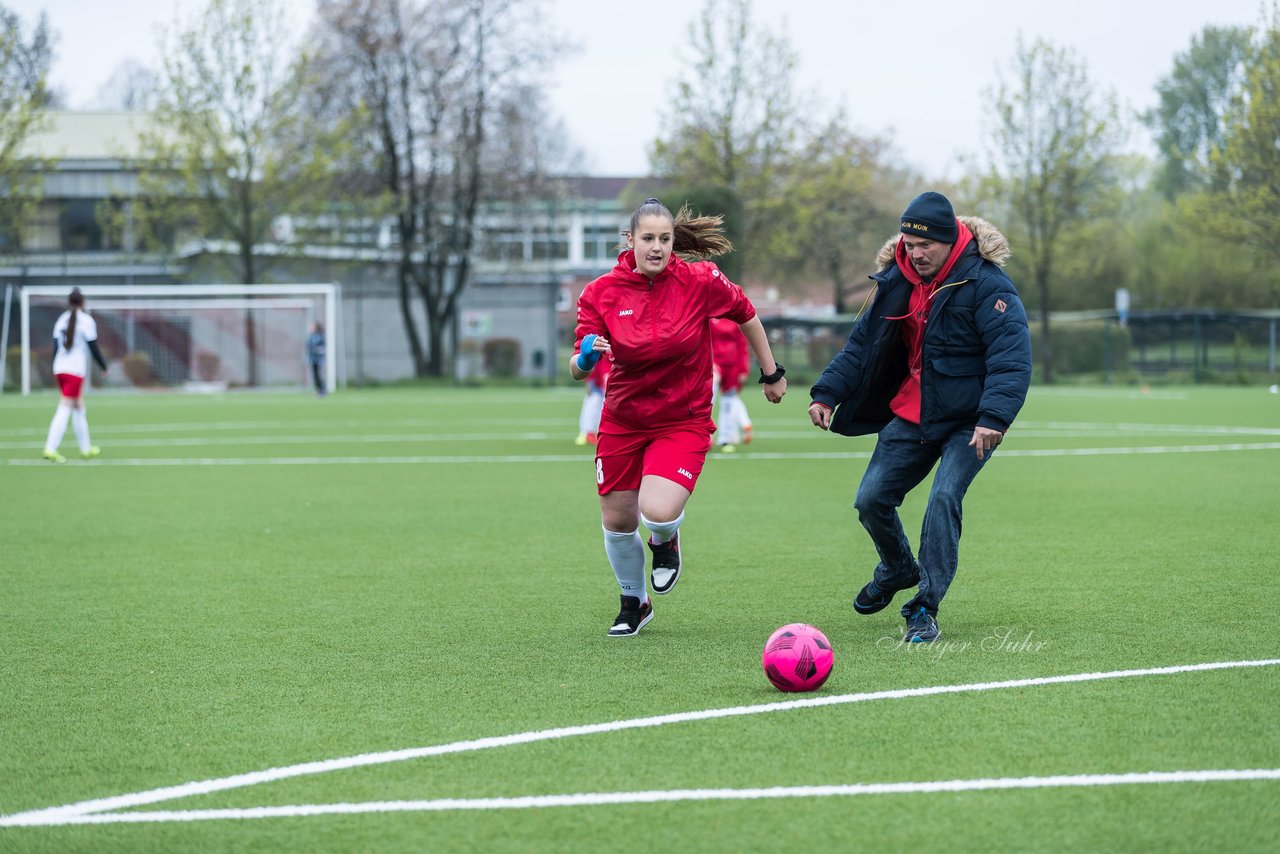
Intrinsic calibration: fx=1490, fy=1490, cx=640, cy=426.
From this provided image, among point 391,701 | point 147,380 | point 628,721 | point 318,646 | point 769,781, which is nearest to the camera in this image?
point 769,781

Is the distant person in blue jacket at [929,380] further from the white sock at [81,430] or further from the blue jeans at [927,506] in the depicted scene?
the white sock at [81,430]

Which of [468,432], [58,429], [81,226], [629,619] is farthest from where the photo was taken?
[81,226]

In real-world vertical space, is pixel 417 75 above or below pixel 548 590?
above

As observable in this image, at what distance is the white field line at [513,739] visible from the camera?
4.34 metres

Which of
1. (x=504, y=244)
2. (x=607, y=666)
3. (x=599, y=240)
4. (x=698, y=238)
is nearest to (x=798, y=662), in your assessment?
(x=607, y=666)

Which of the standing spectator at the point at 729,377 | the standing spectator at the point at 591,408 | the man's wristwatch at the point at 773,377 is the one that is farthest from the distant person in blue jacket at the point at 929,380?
the standing spectator at the point at 591,408

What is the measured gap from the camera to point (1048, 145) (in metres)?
44.3

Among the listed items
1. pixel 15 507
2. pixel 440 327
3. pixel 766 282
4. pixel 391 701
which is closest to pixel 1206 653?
pixel 391 701

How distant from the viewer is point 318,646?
22.6 ft

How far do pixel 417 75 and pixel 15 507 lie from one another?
34.6 metres

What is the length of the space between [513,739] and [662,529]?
2106 mm

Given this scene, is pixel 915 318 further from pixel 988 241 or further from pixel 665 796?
pixel 665 796

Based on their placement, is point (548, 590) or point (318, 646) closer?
point (318, 646)

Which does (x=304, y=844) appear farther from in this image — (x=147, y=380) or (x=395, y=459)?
(x=147, y=380)
